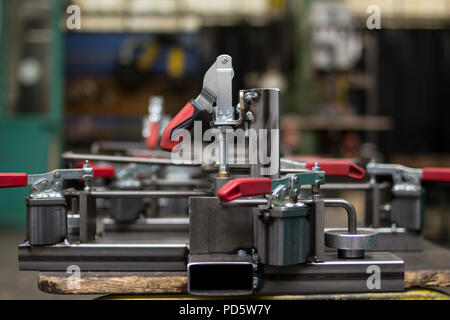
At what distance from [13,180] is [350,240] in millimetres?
570

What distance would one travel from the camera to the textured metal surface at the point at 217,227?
0.79 m

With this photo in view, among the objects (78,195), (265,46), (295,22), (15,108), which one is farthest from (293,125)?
(78,195)

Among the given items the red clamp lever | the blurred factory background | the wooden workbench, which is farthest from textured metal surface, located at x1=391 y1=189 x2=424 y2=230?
the blurred factory background

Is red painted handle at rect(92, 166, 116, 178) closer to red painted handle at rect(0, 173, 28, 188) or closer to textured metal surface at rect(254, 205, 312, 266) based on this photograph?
red painted handle at rect(0, 173, 28, 188)

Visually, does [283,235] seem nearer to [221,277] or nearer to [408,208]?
[221,277]

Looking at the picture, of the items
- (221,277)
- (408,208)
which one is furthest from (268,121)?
(408,208)

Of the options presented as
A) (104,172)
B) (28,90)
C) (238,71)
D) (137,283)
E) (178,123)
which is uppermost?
(238,71)

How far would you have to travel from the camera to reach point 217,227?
80cm

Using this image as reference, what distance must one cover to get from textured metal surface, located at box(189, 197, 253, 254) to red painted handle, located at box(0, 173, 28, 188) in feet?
0.97

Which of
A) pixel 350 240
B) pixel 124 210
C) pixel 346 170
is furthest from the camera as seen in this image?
pixel 124 210

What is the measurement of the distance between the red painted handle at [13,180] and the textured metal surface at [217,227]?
11.6 inches

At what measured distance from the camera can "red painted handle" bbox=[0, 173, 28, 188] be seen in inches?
32.7

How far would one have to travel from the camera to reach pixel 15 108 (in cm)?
412
